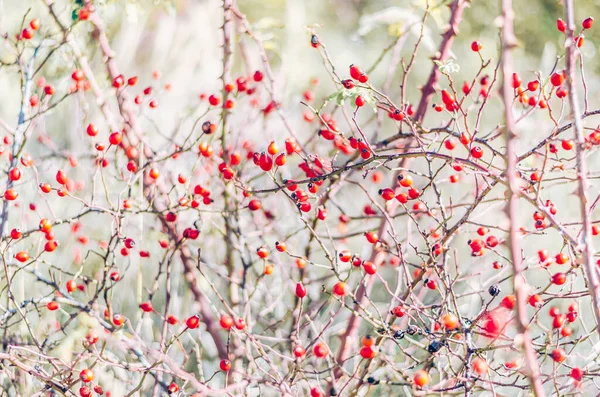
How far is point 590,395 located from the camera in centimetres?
445

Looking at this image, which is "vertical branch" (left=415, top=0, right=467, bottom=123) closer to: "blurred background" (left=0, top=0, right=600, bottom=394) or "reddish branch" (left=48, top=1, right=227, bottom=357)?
"blurred background" (left=0, top=0, right=600, bottom=394)

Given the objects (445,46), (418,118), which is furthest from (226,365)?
(445,46)

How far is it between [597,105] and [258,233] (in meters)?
3.97

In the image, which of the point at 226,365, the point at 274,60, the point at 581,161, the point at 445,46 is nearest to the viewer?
the point at 581,161

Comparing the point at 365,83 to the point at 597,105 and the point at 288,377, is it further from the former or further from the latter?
the point at 597,105

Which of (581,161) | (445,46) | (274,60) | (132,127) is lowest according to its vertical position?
(581,161)

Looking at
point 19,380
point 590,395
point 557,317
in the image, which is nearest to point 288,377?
point 557,317

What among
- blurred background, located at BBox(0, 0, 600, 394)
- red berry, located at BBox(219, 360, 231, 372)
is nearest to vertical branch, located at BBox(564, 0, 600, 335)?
red berry, located at BBox(219, 360, 231, 372)

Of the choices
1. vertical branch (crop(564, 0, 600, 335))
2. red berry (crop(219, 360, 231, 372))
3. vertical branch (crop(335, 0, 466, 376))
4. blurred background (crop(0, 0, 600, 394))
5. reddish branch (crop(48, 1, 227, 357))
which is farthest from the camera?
blurred background (crop(0, 0, 600, 394))

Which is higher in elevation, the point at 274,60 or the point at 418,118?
the point at 274,60

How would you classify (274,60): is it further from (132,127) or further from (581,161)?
(581,161)

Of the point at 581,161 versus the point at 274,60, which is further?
the point at 274,60

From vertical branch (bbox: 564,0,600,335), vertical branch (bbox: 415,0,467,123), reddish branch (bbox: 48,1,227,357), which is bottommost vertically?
vertical branch (bbox: 564,0,600,335)

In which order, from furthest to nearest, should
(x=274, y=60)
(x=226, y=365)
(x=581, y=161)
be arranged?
1. (x=274, y=60)
2. (x=226, y=365)
3. (x=581, y=161)
